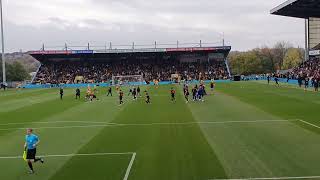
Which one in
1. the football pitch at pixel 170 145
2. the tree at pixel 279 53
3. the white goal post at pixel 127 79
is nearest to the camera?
the football pitch at pixel 170 145

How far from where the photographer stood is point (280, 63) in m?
161

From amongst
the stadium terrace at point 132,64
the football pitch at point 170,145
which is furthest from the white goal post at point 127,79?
the football pitch at point 170,145

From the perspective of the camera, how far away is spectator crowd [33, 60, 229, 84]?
Result: 343 feet

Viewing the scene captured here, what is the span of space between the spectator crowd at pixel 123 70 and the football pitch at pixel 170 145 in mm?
68964

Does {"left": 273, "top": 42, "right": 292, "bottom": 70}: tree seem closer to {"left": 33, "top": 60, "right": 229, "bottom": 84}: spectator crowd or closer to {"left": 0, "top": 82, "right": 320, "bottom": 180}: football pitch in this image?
{"left": 33, "top": 60, "right": 229, "bottom": 84}: spectator crowd

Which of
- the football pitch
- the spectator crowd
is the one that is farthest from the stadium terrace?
the football pitch

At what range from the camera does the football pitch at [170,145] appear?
1605 centimetres

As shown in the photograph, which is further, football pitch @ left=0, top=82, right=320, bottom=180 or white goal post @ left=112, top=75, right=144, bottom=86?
white goal post @ left=112, top=75, right=144, bottom=86

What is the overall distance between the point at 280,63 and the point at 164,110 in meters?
131

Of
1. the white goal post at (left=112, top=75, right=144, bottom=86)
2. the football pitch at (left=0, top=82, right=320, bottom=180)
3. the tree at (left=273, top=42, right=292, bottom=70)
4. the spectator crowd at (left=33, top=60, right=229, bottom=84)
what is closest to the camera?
the football pitch at (left=0, top=82, right=320, bottom=180)

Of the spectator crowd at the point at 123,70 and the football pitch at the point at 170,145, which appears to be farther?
the spectator crowd at the point at 123,70

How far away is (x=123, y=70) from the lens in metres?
109

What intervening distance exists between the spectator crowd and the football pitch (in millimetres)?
68964

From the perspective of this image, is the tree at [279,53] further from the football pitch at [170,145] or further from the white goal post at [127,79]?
the football pitch at [170,145]
